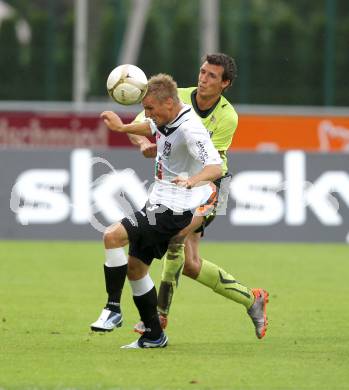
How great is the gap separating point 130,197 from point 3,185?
6.58 ft

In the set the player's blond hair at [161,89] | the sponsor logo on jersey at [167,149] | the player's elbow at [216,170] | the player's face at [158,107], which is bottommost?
the player's elbow at [216,170]

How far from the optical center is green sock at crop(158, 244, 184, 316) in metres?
9.89

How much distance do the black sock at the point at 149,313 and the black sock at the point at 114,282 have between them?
15cm

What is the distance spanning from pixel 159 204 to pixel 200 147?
1.85ft

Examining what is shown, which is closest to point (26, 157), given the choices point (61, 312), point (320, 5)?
point (61, 312)

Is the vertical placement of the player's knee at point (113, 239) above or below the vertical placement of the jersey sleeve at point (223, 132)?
below

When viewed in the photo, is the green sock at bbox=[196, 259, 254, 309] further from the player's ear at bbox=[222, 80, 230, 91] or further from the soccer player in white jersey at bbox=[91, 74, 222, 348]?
the player's ear at bbox=[222, 80, 230, 91]

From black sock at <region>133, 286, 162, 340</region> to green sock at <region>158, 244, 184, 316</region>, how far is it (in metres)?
0.65

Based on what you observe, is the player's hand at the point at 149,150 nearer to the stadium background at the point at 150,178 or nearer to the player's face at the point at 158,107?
the player's face at the point at 158,107

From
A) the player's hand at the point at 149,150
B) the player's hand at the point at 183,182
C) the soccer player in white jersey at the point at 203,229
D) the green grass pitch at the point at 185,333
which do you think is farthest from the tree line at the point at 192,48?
the player's hand at the point at 183,182

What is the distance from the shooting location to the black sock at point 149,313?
9.25 m

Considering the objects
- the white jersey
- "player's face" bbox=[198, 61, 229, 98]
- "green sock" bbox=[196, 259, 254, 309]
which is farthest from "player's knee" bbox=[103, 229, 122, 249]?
"player's face" bbox=[198, 61, 229, 98]

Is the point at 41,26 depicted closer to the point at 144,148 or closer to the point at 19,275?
the point at 19,275

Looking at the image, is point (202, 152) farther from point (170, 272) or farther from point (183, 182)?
point (170, 272)
